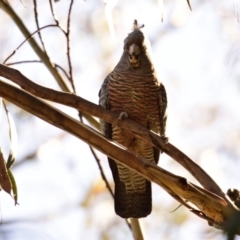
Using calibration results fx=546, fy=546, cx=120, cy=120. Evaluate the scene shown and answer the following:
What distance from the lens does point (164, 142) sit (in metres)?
1.88

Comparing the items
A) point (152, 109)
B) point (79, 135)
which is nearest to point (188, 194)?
point (79, 135)

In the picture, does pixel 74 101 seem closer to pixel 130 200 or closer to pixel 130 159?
pixel 130 159

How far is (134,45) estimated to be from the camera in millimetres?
3217

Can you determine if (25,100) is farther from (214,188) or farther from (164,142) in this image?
(214,188)

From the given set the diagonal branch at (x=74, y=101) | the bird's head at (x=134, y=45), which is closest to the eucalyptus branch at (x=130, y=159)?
the diagonal branch at (x=74, y=101)

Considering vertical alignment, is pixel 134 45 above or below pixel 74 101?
above

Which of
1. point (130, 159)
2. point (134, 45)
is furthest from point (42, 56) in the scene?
point (130, 159)

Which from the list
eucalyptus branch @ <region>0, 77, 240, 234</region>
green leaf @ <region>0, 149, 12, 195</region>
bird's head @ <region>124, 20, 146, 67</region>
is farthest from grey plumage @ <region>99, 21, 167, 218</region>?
eucalyptus branch @ <region>0, 77, 240, 234</region>

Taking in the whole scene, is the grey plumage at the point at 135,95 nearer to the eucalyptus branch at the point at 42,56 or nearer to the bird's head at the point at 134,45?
the bird's head at the point at 134,45

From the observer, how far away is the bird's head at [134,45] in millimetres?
3197

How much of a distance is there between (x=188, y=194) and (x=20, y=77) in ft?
2.16

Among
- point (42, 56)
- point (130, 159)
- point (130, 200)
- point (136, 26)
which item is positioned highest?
point (136, 26)

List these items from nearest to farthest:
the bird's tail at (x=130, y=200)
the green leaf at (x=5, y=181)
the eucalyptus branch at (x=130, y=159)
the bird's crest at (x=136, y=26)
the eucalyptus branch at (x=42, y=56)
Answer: the eucalyptus branch at (x=130, y=159) < the green leaf at (x=5, y=181) < the eucalyptus branch at (x=42, y=56) < the bird's tail at (x=130, y=200) < the bird's crest at (x=136, y=26)

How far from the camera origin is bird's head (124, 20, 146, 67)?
126 inches
